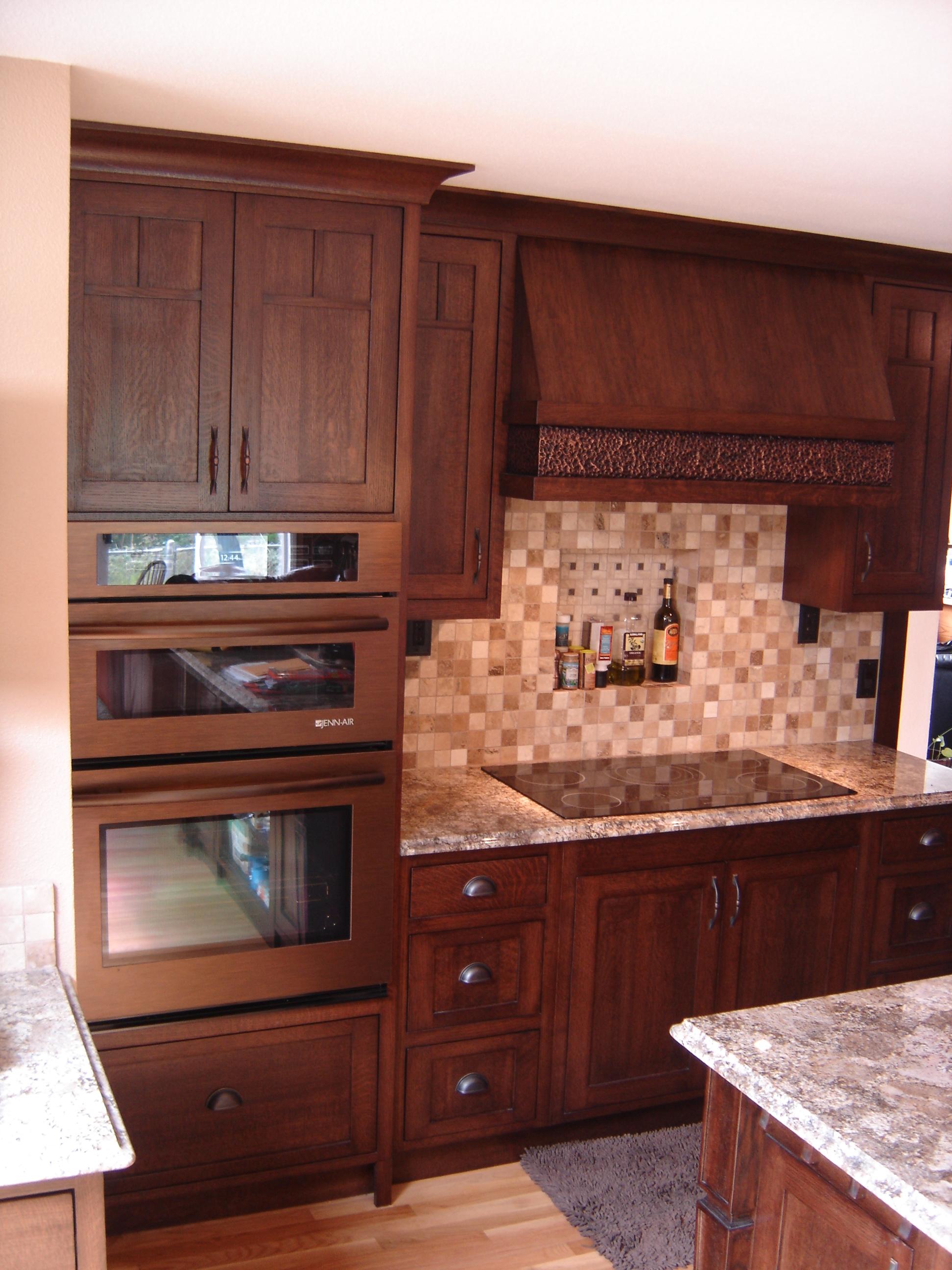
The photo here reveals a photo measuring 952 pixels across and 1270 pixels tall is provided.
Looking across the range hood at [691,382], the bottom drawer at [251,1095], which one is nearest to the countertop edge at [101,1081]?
the bottom drawer at [251,1095]

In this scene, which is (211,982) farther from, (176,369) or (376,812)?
(176,369)

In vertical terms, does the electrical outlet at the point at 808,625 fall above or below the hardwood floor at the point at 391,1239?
above

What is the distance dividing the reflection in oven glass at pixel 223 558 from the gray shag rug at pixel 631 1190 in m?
1.58

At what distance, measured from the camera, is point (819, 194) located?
2.82 metres

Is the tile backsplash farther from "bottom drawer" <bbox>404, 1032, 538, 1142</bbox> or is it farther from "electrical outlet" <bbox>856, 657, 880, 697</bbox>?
"electrical outlet" <bbox>856, 657, 880, 697</bbox>

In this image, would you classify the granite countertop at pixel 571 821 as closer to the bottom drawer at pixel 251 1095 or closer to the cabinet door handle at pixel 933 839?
the cabinet door handle at pixel 933 839

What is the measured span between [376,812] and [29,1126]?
1250 mm

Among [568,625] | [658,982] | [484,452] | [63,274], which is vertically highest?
[63,274]

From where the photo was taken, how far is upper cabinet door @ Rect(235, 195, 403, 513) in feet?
8.70

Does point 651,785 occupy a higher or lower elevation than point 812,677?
lower

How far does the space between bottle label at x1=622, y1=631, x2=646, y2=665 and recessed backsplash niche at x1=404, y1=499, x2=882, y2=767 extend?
8 cm

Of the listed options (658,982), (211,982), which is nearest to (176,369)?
(211,982)

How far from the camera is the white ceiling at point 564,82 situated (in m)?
1.80

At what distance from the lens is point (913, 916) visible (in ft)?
11.8
